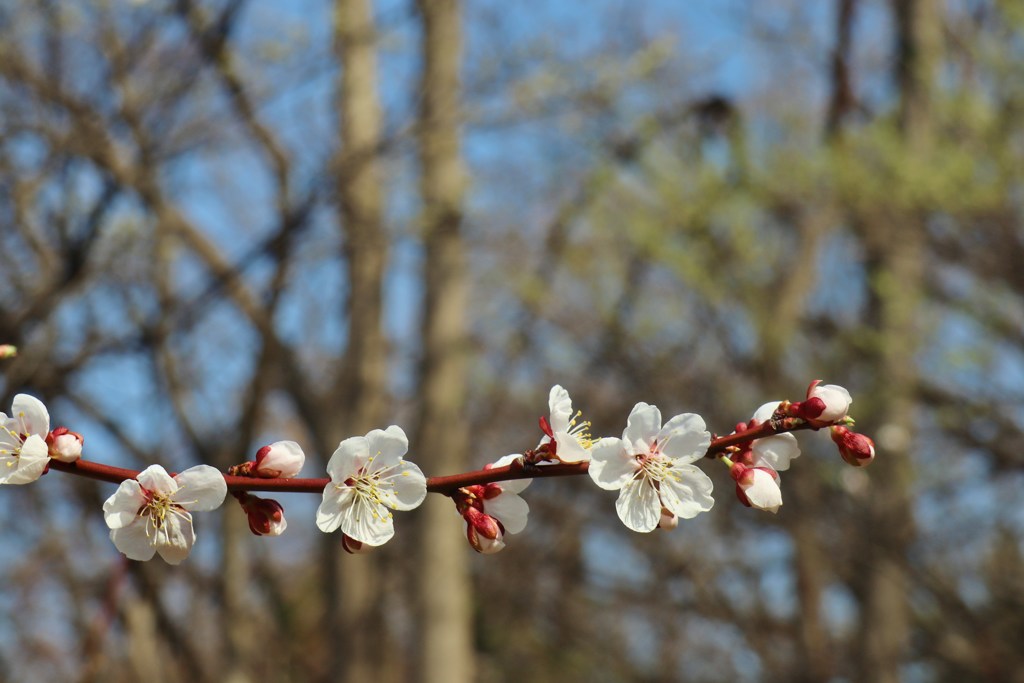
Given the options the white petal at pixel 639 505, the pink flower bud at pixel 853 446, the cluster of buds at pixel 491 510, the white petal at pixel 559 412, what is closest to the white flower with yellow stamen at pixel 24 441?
the cluster of buds at pixel 491 510

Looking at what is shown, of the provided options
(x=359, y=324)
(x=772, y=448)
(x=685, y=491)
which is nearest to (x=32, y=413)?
(x=685, y=491)

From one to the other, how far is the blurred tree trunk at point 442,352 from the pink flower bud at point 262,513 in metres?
4.02

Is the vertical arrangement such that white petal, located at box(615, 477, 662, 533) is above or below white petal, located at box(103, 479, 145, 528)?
below

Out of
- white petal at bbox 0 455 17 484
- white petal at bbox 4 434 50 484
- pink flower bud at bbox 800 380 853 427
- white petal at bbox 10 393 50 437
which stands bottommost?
pink flower bud at bbox 800 380 853 427

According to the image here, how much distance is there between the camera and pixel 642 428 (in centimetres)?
142

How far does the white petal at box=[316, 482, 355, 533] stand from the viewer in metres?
1.36

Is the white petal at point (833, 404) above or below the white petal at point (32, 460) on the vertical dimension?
below

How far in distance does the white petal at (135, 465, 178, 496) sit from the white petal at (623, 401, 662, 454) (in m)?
0.57

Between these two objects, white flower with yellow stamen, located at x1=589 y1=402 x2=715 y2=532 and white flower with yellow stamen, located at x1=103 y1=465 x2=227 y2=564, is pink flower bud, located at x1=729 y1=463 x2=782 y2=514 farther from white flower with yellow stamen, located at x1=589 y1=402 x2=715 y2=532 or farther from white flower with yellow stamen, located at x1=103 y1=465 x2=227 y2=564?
white flower with yellow stamen, located at x1=103 y1=465 x2=227 y2=564

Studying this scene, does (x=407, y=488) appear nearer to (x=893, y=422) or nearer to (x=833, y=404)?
(x=833, y=404)

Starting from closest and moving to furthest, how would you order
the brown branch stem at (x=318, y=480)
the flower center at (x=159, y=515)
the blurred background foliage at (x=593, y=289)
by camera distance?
the brown branch stem at (x=318, y=480), the flower center at (x=159, y=515), the blurred background foliage at (x=593, y=289)

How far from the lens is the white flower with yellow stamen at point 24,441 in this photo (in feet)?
4.28

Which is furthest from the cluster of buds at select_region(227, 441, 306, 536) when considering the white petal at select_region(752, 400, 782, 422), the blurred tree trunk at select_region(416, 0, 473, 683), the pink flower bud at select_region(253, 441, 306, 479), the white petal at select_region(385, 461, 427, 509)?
the blurred tree trunk at select_region(416, 0, 473, 683)

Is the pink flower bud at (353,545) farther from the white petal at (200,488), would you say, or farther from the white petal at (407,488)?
the white petal at (200,488)
